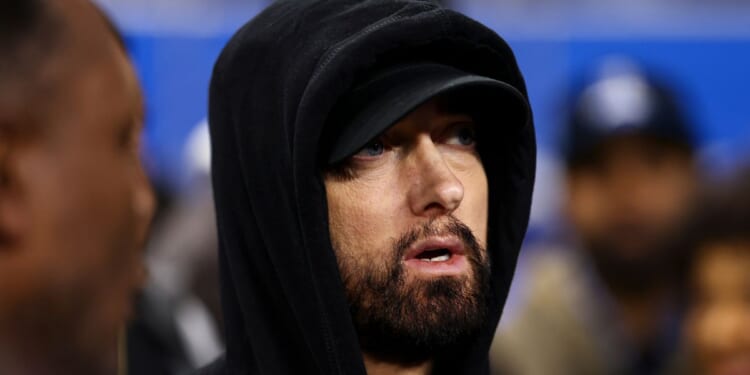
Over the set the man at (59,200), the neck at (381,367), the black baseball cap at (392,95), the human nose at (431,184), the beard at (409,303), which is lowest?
the neck at (381,367)

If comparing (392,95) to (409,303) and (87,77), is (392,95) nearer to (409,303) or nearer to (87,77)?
(409,303)

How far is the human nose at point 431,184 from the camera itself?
3.10 meters

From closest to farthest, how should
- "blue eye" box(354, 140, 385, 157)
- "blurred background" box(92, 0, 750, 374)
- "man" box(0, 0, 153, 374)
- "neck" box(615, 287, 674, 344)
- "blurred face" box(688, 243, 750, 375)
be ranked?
"man" box(0, 0, 153, 374) < "blue eye" box(354, 140, 385, 157) < "blurred face" box(688, 243, 750, 375) < "neck" box(615, 287, 674, 344) < "blurred background" box(92, 0, 750, 374)

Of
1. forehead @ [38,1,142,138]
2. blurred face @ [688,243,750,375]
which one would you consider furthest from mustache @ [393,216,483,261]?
blurred face @ [688,243,750,375]

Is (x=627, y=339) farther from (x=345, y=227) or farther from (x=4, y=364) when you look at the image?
(x=4, y=364)

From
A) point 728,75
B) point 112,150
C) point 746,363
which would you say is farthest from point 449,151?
point 728,75

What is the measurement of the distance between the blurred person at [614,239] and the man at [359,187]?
2.38 m

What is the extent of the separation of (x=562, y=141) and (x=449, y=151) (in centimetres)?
278

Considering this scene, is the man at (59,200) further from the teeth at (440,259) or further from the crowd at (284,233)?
the teeth at (440,259)

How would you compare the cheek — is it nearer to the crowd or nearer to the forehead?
the crowd

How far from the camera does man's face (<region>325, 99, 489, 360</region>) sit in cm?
311

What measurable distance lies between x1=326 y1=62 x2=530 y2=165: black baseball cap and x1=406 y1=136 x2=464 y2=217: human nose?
14 cm

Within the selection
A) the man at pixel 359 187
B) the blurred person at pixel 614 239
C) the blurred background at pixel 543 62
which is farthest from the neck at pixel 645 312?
the man at pixel 359 187

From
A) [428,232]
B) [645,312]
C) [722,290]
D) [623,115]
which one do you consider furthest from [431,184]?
[623,115]
